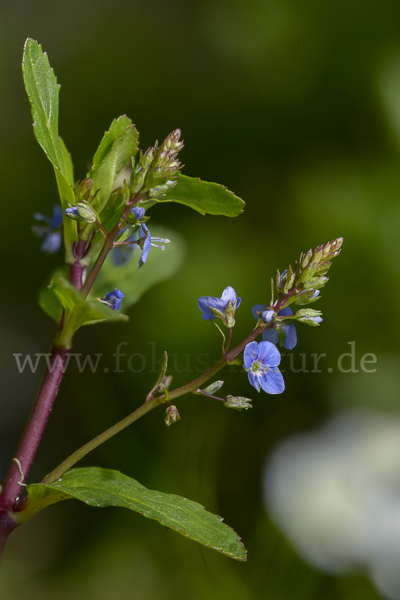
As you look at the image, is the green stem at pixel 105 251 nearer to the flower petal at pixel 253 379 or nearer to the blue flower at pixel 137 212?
the blue flower at pixel 137 212

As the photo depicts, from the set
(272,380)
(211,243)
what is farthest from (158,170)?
(211,243)

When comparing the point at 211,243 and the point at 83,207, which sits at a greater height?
the point at 211,243

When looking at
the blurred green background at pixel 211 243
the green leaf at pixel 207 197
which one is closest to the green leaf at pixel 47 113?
the green leaf at pixel 207 197

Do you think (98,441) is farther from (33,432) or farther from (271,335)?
(271,335)

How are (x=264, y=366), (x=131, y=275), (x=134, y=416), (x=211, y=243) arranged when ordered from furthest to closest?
(x=211, y=243)
(x=131, y=275)
(x=264, y=366)
(x=134, y=416)

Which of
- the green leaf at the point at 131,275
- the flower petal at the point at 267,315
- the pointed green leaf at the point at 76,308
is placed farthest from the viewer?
the green leaf at the point at 131,275

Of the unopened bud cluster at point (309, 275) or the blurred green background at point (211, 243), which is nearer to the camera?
the unopened bud cluster at point (309, 275)

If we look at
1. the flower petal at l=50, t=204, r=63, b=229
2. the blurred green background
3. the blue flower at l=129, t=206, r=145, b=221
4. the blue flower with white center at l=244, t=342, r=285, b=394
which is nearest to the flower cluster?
the blue flower with white center at l=244, t=342, r=285, b=394
